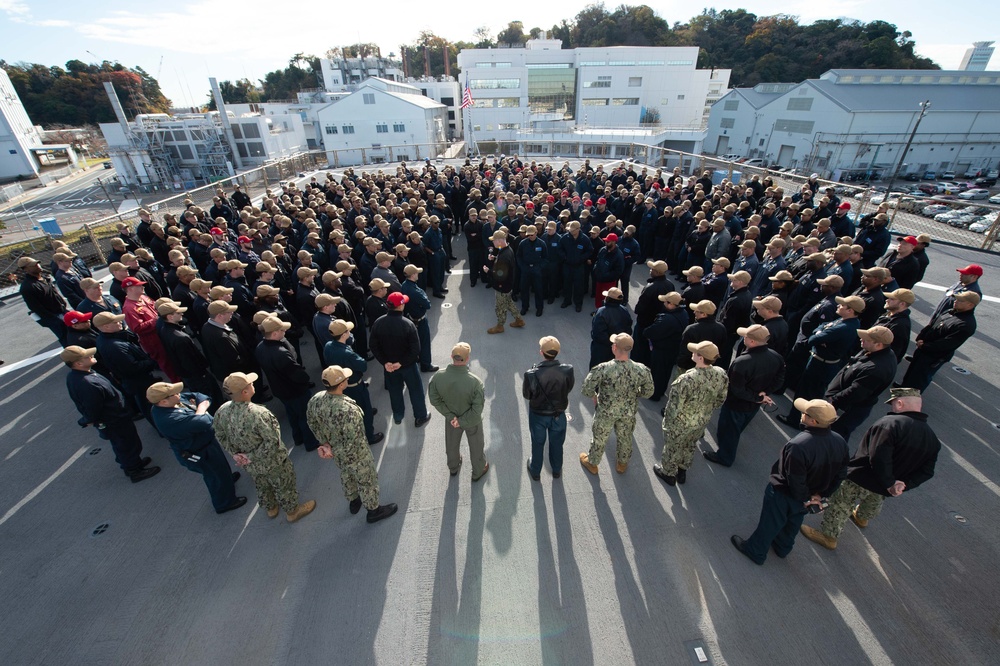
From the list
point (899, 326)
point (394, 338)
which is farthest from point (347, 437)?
point (899, 326)

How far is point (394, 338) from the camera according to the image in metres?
5.21

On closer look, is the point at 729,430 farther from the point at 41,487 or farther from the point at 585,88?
the point at 585,88

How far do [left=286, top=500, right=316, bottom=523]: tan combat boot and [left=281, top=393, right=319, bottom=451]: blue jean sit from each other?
94 centimetres

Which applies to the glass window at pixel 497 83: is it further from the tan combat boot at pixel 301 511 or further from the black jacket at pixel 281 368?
the tan combat boot at pixel 301 511

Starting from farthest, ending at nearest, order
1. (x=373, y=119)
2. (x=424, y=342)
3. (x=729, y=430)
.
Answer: (x=373, y=119)
(x=424, y=342)
(x=729, y=430)

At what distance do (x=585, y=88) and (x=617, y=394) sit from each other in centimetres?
6098

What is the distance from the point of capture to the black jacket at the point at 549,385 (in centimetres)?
421

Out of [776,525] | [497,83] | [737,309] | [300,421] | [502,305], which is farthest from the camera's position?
[497,83]

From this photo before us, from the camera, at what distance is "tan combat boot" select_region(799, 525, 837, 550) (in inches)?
158

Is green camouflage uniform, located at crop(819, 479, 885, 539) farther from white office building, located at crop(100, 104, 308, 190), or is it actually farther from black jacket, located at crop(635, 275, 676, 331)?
white office building, located at crop(100, 104, 308, 190)

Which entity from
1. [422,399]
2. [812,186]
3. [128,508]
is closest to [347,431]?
[422,399]

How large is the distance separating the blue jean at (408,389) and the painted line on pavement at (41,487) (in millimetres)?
4282

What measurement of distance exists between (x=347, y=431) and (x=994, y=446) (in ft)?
26.0

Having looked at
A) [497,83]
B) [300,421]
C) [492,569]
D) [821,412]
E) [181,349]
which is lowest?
[492,569]
